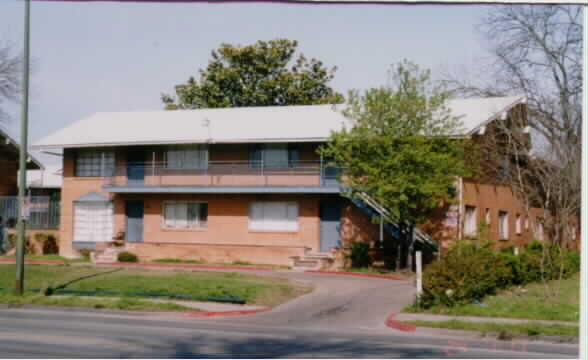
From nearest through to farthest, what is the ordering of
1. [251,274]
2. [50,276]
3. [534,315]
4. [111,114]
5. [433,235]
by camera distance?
[534,315]
[50,276]
[251,274]
[433,235]
[111,114]

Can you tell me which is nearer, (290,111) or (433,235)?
(433,235)

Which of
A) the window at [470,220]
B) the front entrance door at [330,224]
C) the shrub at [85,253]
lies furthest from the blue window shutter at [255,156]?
the window at [470,220]

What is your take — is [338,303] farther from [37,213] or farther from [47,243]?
[37,213]

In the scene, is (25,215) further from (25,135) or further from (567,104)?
(567,104)

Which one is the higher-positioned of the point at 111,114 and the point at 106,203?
the point at 111,114

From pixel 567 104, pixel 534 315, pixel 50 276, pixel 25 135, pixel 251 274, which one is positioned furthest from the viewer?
pixel 567 104

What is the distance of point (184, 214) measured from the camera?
102 feet

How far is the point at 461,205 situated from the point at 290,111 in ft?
30.2

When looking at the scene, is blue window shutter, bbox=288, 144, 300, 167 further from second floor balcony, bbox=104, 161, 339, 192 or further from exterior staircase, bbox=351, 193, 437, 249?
exterior staircase, bbox=351, 193, 437, 249

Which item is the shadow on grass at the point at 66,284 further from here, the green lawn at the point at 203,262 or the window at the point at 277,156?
the window at the point at 277,156

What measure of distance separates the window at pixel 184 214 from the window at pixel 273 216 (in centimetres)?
228

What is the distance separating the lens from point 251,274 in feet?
77.8

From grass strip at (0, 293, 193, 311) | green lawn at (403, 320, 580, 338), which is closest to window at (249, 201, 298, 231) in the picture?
grass strip at (0, 293, 193, 311)

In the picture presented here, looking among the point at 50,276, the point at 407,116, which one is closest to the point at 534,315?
the point at 407,116
